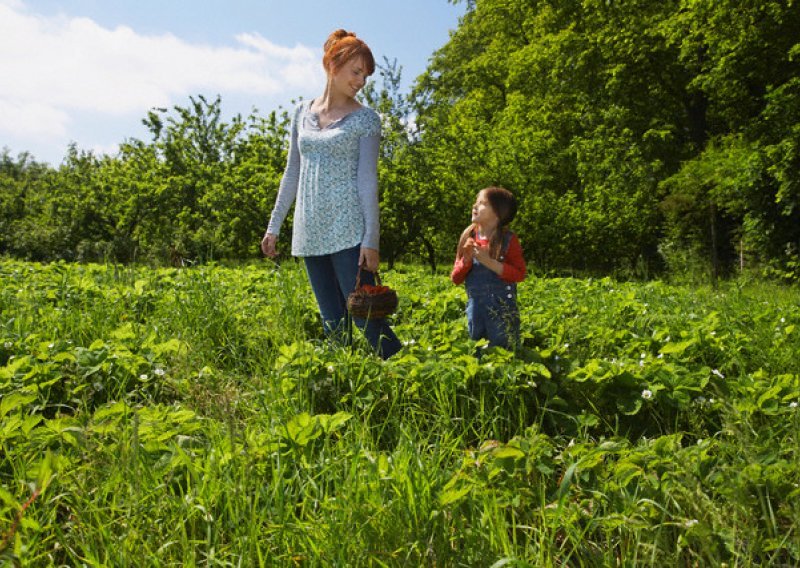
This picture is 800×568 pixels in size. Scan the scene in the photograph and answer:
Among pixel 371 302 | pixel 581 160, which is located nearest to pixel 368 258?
pixel 371 302

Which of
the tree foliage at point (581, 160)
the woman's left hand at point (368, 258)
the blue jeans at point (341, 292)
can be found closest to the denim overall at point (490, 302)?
the blue jeans at point (341, 292)

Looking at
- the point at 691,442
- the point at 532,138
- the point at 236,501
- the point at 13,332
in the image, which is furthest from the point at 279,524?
the point at 532,138

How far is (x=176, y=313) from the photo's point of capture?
15.6ft

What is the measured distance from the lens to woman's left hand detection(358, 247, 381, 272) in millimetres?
3785

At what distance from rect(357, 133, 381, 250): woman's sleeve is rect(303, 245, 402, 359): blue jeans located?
0.17 metres

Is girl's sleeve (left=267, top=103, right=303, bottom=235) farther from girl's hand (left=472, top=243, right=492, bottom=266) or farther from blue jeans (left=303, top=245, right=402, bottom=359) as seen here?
girl's hand (left=472, top=243, right=492, bottom=266)

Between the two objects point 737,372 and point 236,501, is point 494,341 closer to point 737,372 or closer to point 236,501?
point 737,372

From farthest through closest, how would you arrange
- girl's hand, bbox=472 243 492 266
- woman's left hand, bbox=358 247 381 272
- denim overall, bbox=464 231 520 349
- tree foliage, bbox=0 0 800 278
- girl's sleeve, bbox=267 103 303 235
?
tree foliage, bbox=0 0 800 278 < girl's sleeve, bbox=267 103 303 235 < denim overall, bbox=464 231 520 349 < girl's hand, bbox=472 243 492 266 < woman's left hand, bbox=358 247 381 272

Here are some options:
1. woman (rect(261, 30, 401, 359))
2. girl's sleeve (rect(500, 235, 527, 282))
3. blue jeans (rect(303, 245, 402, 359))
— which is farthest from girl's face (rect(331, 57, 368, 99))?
girl's sleeve (rect(500, 235, 527, 282))

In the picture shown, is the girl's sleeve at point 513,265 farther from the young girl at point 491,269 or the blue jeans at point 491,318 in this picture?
the blue jeans at point 491,318

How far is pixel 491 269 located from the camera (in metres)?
4.12

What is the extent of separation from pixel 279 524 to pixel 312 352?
139 centimetres

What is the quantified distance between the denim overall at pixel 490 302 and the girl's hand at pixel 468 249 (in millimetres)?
65

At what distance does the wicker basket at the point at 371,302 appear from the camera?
359 centimetres
